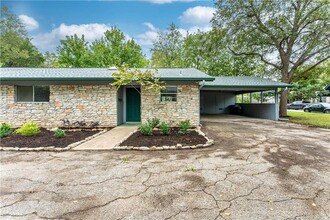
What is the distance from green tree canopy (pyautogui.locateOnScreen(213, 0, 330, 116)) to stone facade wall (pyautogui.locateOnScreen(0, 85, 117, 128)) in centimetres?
1207

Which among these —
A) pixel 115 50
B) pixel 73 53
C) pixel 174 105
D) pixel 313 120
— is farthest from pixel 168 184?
pixel 73 53

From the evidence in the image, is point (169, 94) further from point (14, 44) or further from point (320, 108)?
point (14, 44)

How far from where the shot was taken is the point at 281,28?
44.9ft

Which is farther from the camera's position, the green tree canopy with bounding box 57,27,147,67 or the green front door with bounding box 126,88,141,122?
the green tree canopy with bounding box 57,27,147,67

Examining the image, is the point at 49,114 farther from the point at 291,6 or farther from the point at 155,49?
the point at 155,49

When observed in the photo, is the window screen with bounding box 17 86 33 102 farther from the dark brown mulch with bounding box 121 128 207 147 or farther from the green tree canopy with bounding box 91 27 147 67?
the green tree canopy with bounding box 91 27 147 67

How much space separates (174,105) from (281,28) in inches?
445

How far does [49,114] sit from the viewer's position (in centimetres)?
888

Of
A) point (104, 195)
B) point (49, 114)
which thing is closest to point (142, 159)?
point (104, 195)

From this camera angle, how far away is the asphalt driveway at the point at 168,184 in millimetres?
2420

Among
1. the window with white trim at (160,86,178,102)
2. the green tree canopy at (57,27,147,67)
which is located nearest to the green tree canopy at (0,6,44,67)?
the green tree canopy at (57,27,147,67)

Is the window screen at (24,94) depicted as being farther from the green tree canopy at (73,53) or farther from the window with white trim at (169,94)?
the green tree canopy at (73,53)

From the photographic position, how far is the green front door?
407 inches

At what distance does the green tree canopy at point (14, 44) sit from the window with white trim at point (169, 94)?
2376 cm
